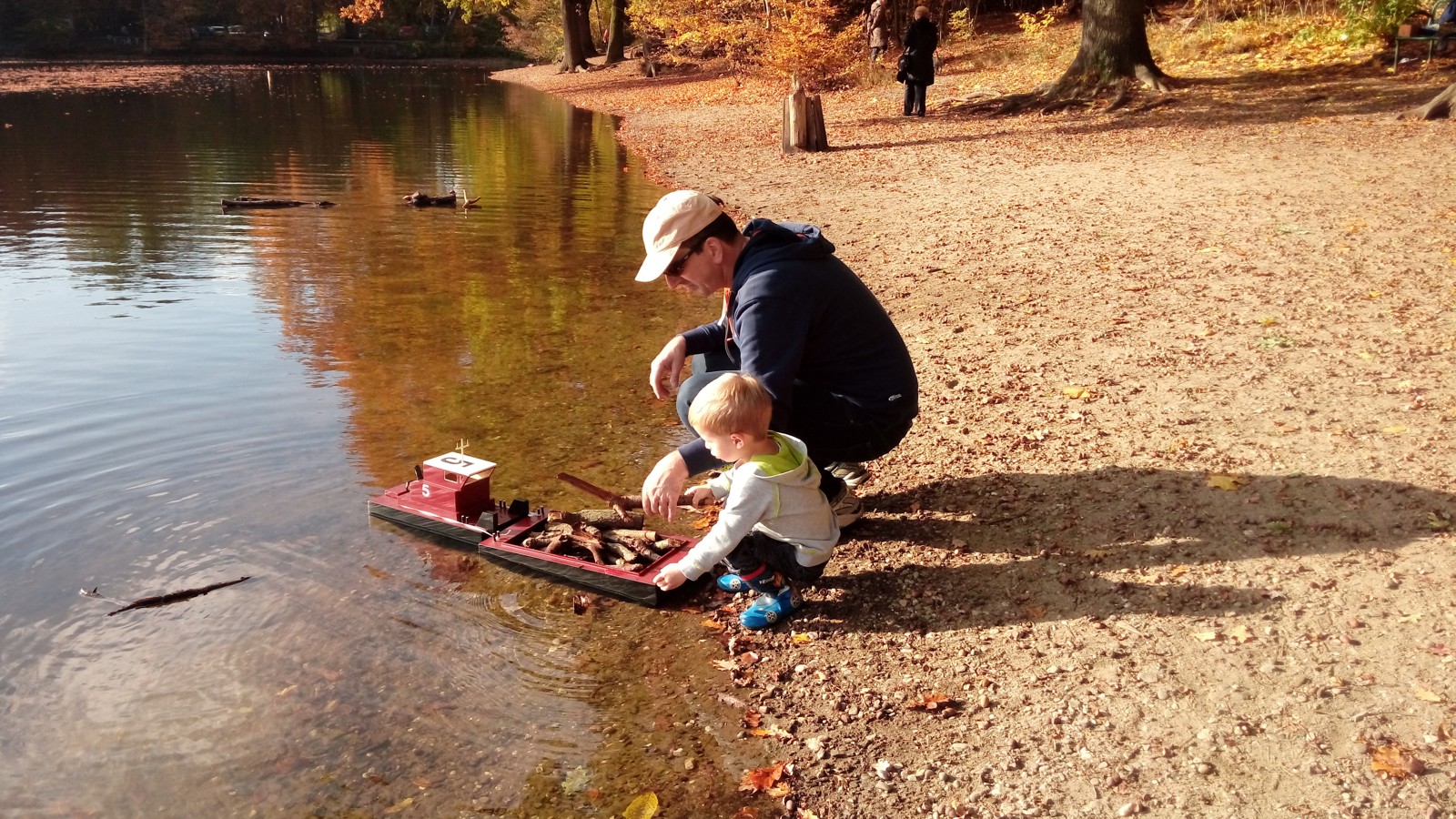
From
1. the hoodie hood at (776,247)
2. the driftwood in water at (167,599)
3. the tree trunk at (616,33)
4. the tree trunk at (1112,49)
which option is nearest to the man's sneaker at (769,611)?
the hoodie hood at (776,247)

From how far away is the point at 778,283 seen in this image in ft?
13.2

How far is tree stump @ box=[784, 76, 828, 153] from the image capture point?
1692 centimetres

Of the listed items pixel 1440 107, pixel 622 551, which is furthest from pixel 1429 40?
pixel 622 551

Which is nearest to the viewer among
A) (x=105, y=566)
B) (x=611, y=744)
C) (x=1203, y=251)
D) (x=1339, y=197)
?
(x=611, y=744)

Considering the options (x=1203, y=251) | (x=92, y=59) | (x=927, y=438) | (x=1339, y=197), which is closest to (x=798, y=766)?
(x=927, y=438)

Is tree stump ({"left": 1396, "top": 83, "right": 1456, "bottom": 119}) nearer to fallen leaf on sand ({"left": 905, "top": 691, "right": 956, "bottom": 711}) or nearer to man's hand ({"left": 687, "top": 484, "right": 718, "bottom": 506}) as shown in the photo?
man's hand ({"left": 687, "top": 484, "right": 718, "bottom": 506})

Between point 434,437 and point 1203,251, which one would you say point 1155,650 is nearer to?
point 434,437

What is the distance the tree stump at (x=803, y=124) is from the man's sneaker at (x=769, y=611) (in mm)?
13642

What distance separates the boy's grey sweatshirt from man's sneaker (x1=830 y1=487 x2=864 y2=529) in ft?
1.55

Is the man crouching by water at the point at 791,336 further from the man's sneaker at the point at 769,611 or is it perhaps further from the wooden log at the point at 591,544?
the wooden log at the point at 591,544

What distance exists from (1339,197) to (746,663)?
873 centimetres

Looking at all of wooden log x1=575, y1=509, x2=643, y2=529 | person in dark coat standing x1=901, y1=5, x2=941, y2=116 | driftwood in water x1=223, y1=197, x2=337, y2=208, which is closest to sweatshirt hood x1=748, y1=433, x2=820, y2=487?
wooden log x1=575, y1=509, x2=643, y2=529

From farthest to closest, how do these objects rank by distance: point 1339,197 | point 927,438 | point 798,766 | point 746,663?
point 1339,197
point 927,438
point 746,663
point 798,766

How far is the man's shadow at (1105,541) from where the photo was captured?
13.3 ft
